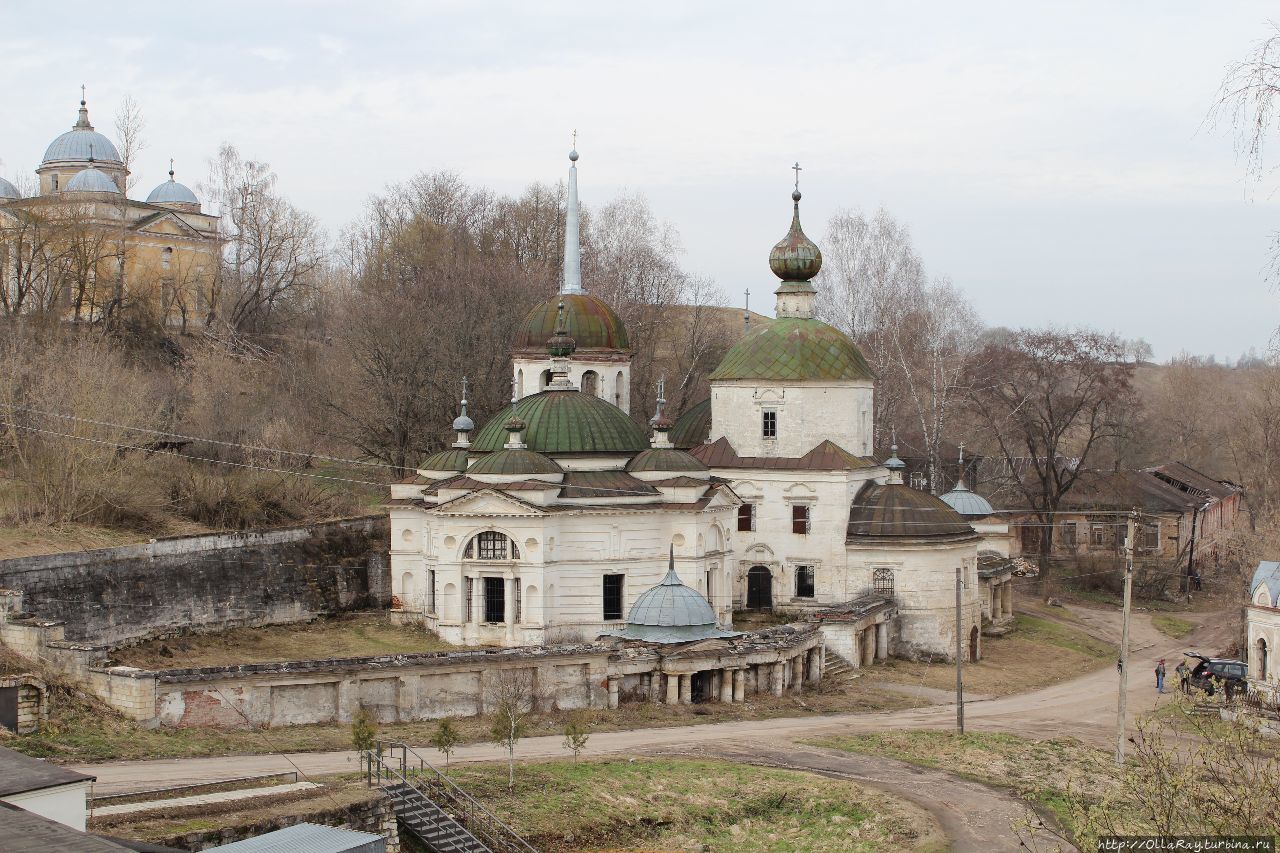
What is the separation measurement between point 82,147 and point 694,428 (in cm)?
3942

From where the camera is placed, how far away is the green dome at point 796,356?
47781 millimetres

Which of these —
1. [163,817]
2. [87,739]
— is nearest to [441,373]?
[87,739]

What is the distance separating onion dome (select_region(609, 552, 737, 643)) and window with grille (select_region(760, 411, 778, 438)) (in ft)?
33.6

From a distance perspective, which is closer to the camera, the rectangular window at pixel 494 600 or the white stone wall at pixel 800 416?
the rectangular window at pixel 494 600

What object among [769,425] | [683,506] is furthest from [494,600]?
[769,425]

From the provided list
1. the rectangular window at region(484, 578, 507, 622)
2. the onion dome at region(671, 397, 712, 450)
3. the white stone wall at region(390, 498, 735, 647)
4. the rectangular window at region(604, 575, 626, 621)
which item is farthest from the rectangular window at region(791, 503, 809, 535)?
the rectangular window at region(484, 578, 507, 622)

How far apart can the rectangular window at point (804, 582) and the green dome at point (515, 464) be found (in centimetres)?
926

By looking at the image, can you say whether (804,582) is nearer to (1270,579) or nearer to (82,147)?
(1270,579)

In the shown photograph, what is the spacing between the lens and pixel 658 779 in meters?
29.3

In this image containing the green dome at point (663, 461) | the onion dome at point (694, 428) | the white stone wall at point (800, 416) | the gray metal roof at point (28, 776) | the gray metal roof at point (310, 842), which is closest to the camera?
the gray metal roof at point (28, 776)

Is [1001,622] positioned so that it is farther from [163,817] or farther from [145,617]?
[163,817]

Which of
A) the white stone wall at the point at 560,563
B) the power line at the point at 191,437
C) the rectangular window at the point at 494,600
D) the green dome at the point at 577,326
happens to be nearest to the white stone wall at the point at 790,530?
the white stone wall at the point at 560,563

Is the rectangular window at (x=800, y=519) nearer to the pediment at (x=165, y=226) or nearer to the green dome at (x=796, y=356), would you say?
the green dome at (x=796, y=356)

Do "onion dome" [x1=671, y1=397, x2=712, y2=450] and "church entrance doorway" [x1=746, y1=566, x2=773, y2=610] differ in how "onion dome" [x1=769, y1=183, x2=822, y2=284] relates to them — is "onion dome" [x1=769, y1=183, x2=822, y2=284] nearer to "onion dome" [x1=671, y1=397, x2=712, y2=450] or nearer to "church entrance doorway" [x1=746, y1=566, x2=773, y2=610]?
"onion dome" [x1=671, y1=397, x2=712, y2=450]
